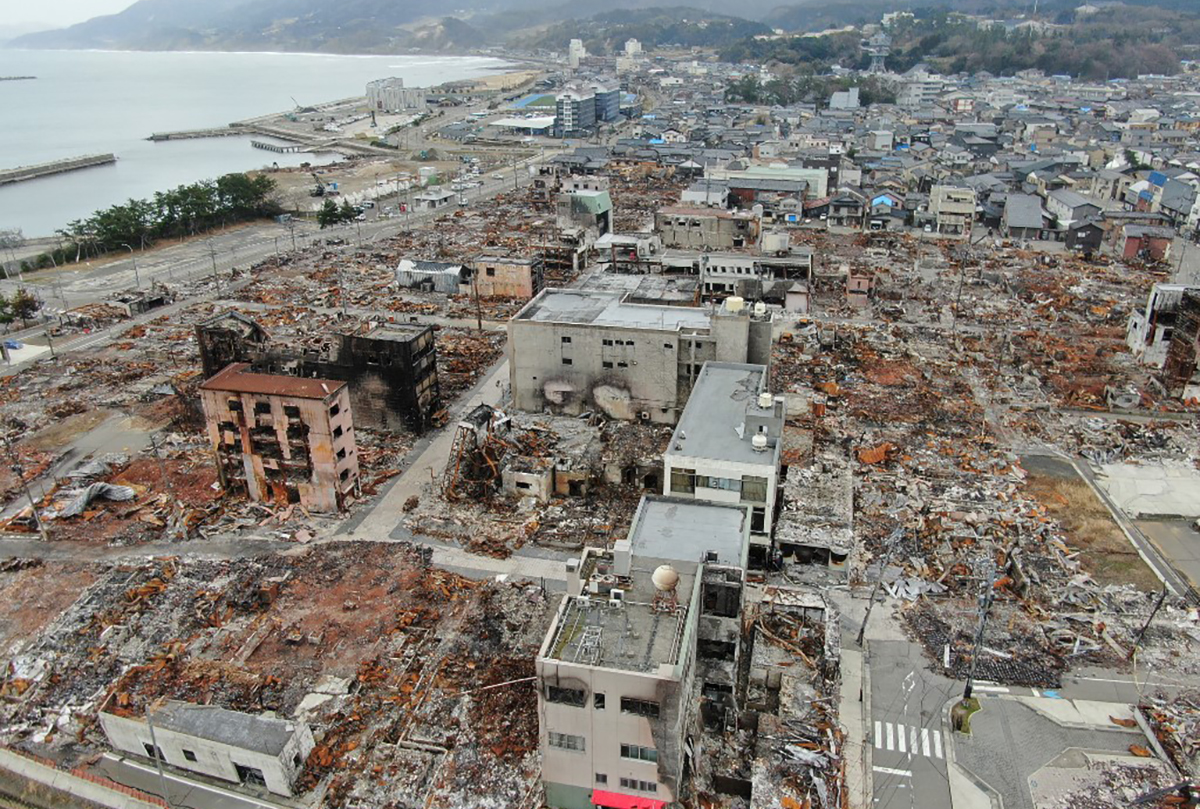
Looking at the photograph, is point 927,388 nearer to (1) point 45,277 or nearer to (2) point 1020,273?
(2) point 1020,273

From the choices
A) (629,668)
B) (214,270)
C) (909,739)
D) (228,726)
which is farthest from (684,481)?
(214,270)

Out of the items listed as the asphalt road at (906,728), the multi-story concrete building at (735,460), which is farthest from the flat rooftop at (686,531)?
the asphalt road at (906,728)

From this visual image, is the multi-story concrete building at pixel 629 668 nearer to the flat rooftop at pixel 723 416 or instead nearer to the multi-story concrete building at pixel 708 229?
the flat rooftop at pixel 723 416

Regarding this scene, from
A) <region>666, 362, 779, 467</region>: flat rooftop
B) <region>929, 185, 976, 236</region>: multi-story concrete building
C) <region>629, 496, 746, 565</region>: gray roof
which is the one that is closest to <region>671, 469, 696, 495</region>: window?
<region>666, 362, 779, 467</region>: flat rooftop

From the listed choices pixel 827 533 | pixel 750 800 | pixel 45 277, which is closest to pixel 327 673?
pixel 750 800

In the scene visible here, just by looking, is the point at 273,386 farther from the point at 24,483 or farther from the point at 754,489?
the point at 754,489

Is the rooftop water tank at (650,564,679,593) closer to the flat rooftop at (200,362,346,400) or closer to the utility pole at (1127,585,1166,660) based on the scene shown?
the utility pole at (1127,585,1166,660)
